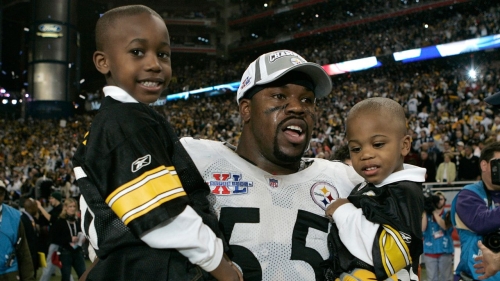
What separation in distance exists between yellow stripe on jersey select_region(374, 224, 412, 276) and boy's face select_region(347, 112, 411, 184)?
0.29m

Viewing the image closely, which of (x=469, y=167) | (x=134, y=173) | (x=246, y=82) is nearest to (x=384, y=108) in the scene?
(x=246, y=82)

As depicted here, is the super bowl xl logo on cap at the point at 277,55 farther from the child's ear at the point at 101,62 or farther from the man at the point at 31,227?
the man at the point at 31,227

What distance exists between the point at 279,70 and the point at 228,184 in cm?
56

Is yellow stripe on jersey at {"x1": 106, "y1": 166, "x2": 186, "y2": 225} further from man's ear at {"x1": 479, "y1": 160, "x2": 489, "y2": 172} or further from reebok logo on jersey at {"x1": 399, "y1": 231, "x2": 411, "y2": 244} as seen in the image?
man's ear at {"x1": 479, "y1": 160, "x2": 489, "y2": 172}

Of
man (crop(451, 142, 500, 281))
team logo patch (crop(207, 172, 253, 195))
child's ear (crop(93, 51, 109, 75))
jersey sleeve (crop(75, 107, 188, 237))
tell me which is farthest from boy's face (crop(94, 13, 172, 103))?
man (crop(451, 142, 500, 281))

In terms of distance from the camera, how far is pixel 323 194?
2426 mm

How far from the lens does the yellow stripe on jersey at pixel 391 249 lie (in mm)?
2002

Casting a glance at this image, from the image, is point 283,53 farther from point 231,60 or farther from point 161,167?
point 231,60

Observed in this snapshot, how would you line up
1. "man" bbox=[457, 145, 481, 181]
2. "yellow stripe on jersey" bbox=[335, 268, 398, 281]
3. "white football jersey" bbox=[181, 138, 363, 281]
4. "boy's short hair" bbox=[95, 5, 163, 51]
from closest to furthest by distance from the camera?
"boy's short hair" bbox=[95, 5, 163, 51] < "yellow stripe on jersey" bbox=[335, 268, 398, 281] < "white football jersey" bbox=[181, 138, 363, 281] < "man" bbox=[457, 145, 481, 181]

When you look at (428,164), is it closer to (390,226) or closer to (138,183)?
(390,226)

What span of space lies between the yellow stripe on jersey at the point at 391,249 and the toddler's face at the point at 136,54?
1.05 metres

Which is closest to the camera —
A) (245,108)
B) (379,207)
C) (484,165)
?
(379,207)

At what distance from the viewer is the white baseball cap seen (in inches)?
91.7

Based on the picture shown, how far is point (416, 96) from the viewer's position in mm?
18281
